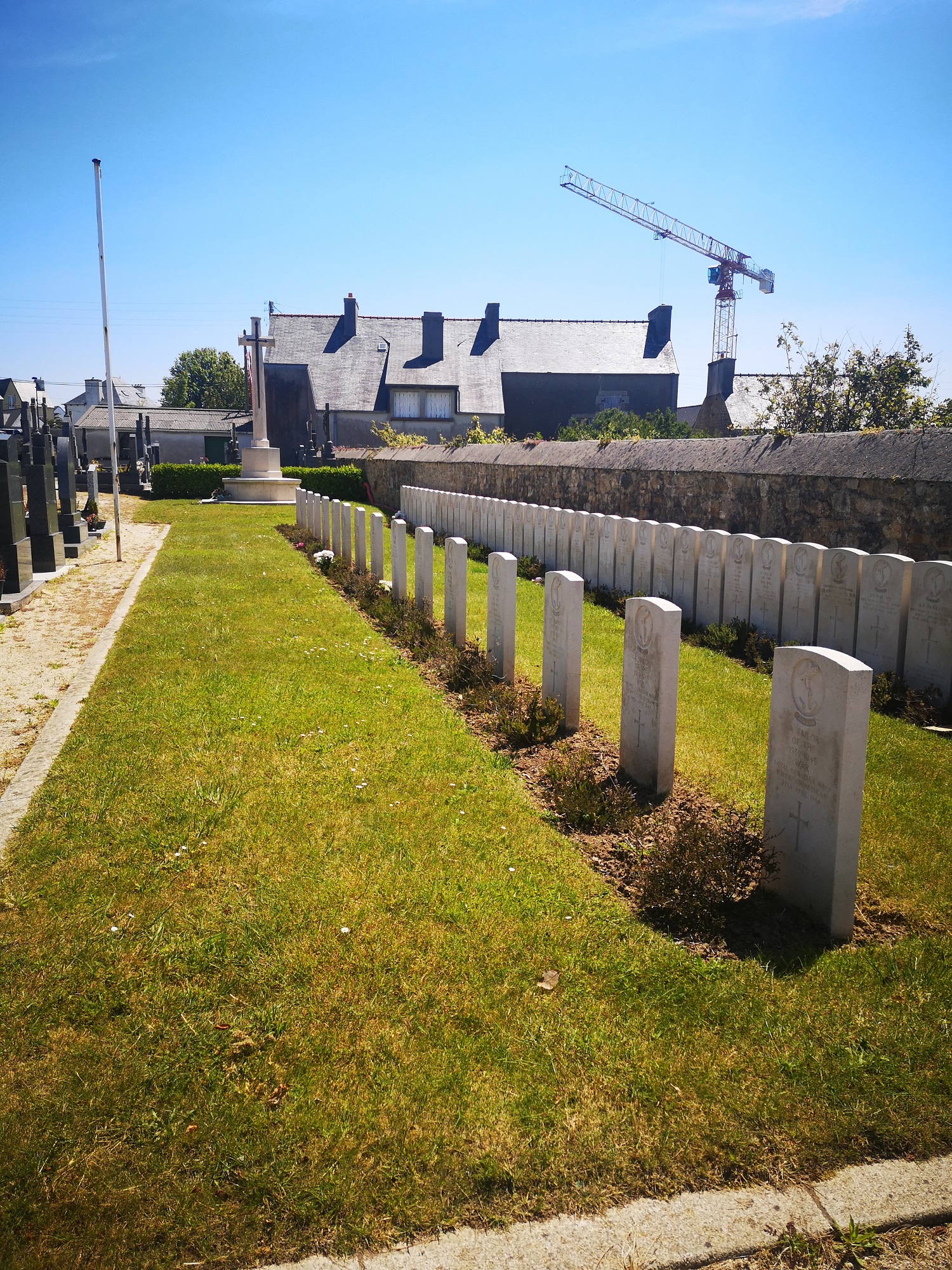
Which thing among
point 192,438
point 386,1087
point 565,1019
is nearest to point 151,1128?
point 386,1087

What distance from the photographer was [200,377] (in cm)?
8962

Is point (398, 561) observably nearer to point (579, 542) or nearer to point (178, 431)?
point (579, 542)

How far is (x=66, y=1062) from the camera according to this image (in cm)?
275

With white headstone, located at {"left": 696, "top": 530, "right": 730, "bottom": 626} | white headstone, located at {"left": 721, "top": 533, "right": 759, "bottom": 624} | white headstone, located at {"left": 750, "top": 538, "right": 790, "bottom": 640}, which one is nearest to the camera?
white headstone, located at {"left": 750, "top": 538, "right": 790, "bottom": 640}

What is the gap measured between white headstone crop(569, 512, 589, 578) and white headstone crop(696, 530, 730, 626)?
251 centimetres

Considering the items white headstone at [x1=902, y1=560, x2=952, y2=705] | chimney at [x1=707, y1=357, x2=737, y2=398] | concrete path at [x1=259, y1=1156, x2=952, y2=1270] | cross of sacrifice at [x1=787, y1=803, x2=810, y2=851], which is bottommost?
concrete path at [x1=259, y1=1156, x2=952, y2=1270]

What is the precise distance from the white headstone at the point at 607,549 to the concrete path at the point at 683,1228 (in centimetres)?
917

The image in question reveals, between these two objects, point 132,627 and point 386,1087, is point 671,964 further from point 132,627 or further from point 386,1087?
point 132,627

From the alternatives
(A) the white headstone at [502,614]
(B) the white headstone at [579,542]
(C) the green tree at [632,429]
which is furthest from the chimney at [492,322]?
(A) the white headstone at [502,614]

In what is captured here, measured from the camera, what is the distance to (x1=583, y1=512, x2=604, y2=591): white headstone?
452 inches

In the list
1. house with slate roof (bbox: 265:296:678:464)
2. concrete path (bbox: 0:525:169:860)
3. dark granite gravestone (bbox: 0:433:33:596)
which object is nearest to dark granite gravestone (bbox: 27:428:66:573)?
dark granite gravestone (bbox: 0:433:33:596)

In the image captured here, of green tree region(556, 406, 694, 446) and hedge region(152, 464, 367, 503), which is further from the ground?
green tree region(556, 406, 694, 446)

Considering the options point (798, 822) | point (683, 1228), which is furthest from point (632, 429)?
point (683, 1228)

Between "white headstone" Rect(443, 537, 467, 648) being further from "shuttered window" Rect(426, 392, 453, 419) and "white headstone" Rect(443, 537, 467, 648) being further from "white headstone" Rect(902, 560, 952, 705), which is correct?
"shuttered window" Rect(426, 392, 453, 419)
